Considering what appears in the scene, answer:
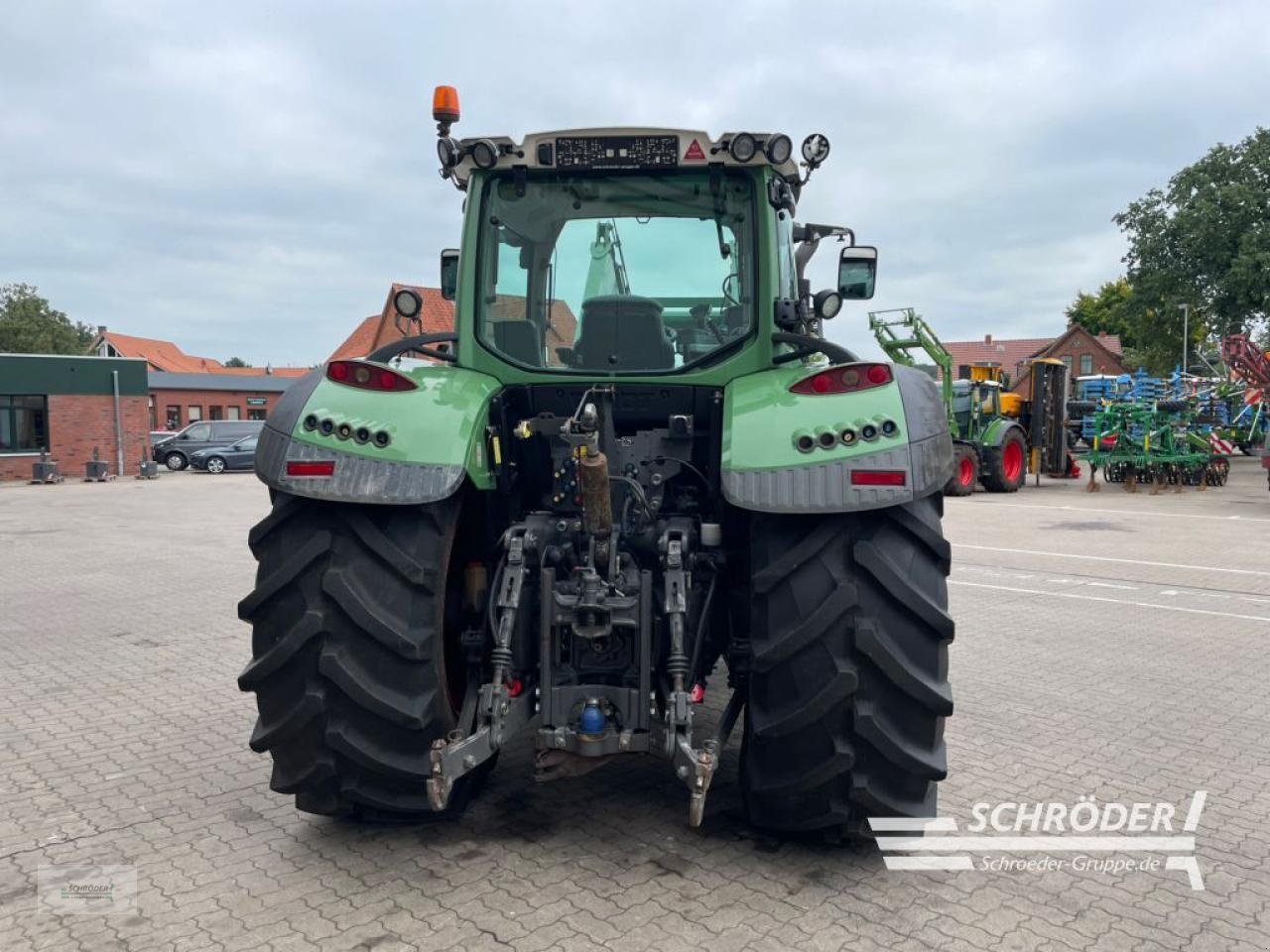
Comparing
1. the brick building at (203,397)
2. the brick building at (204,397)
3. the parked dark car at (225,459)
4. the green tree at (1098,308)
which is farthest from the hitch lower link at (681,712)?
the green tree at (1098,308)

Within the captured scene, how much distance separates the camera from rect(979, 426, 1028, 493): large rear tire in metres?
20.5

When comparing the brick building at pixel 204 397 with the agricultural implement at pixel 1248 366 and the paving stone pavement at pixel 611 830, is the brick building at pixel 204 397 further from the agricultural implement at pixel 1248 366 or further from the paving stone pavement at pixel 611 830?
the paving stone pavement at pixel 611 830

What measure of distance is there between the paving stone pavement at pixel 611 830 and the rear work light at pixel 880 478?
1.37 metres

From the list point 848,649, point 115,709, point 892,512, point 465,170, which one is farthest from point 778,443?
point 115,709

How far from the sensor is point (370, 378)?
3.62m

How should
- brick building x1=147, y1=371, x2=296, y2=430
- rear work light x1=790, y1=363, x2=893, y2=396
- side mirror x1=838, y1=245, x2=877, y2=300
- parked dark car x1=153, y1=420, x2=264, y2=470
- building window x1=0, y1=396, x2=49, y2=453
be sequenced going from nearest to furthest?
rear work light x1=790, y1=363, x2=893, y2=396
side mirror x1=838, y1=245, x2=877, y2=300
building window x1=0, y1=396, x2=49, y2=453
parked dark car x1=153, y1=420, x2=264, y2=470
brick building x1=147, y1=371, x2=296, y2=430

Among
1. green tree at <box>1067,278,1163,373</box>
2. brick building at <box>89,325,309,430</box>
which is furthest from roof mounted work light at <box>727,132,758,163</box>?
brick building at <box>89,325,309,430</box>

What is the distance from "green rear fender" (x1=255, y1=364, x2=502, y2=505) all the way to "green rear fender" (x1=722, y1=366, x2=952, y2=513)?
37.4 inches

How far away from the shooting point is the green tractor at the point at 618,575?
3162 mm

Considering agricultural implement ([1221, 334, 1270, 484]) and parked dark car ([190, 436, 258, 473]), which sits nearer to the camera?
agricultural implement ([1221, 334, 1270, 484])

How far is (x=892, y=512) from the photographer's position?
10.6 feet

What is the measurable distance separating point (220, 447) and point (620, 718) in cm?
3344

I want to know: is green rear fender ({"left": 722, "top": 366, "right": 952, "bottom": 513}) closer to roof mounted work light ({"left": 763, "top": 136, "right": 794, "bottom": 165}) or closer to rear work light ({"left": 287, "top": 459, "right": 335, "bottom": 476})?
roof mounted work light ({"left": 763, "top": 136, "right": 794, "bottom": 165})

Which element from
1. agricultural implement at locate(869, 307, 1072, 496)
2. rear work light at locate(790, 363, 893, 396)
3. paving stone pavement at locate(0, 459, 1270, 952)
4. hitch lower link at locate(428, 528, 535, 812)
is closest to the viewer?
paving stone pavement at locate(0, 459, 1270, 952)
